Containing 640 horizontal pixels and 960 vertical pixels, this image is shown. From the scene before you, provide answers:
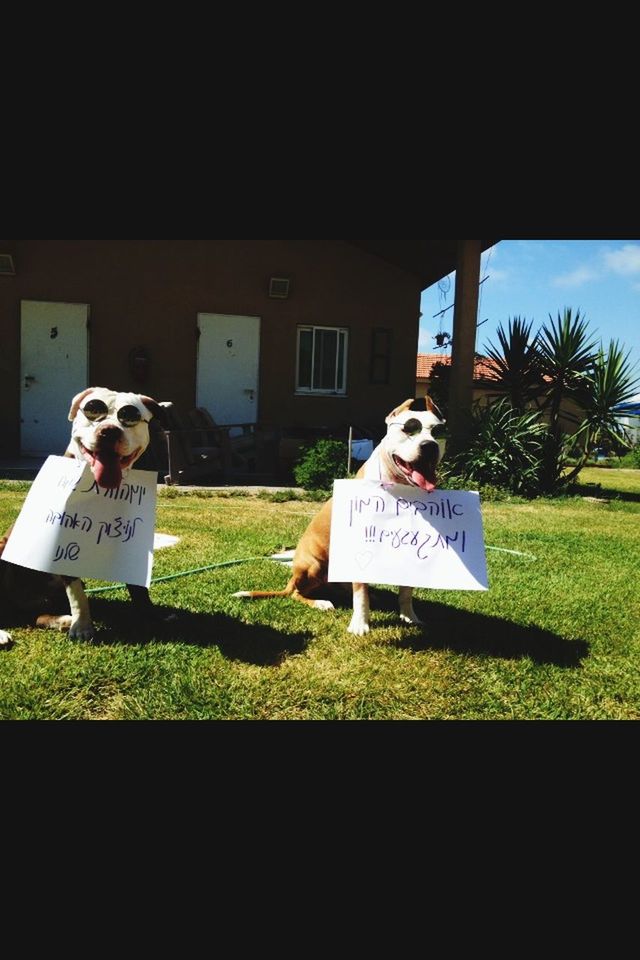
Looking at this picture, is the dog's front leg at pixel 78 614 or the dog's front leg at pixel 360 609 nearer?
the dog's front leg at pixel 78 614

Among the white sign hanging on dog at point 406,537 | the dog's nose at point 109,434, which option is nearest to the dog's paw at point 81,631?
the dog's nose at point 109,434

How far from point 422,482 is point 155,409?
1254 millimetres

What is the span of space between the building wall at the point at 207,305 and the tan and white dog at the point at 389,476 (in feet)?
24.9

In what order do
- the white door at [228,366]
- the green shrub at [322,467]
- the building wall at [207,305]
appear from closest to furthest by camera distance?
the green shrub at [322,467] → the building wall at [207,305] → the white door at [228,366]

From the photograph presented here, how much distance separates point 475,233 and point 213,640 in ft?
6.71

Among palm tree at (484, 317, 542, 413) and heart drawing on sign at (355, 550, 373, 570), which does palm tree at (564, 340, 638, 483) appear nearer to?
palm tree at (484, 317, 542, 413)

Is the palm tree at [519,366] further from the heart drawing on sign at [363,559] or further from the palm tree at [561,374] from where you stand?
the heart drawing on sign at [363,559]

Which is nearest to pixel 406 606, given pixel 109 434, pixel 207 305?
pixel 109 434

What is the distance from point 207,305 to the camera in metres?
10.4

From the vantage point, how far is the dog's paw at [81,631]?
8.96 ft

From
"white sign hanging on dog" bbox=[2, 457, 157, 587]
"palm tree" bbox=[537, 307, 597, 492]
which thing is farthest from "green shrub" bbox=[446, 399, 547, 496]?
"white sign hanging on dog" bbox=[2, 457, 157, 587]

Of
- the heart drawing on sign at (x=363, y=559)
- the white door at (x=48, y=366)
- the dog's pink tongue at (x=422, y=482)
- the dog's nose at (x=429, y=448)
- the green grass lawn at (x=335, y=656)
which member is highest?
the white door at (x=48, y=366)

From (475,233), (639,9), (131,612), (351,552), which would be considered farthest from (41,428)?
(639,9)
